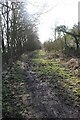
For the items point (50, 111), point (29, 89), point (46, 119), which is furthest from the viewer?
point (29, 89)

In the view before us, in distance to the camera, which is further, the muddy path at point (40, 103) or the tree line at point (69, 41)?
the tree line at point (69, 41)

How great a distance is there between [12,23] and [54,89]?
11.5m

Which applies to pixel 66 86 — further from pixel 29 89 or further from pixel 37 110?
pixel 37 110

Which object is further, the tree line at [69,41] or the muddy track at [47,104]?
the tree line at [69,41]

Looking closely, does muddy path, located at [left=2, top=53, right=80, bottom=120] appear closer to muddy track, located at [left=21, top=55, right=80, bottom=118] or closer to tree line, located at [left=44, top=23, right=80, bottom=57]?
muddy track, located at [left=21, top=55, right=80, bottom=118]

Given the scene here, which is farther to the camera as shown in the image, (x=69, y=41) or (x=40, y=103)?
(x=69, y=41)

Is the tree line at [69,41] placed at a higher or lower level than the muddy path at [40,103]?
higher

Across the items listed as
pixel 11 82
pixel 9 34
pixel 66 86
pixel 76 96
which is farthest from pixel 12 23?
pixel 76 96

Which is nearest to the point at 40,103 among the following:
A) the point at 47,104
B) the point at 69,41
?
the point at 47,104

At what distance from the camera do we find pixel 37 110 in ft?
23.3

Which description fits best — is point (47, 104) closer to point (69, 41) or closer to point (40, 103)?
point (40, 103)

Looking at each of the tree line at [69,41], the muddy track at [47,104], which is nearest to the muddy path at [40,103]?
the muddy track at [47,104]

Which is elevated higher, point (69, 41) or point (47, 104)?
point (69, 41)

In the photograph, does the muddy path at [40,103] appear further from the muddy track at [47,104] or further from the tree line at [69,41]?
the tree line at [69,41]
